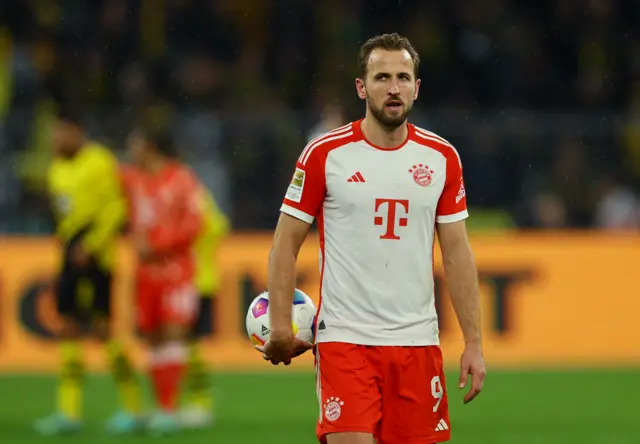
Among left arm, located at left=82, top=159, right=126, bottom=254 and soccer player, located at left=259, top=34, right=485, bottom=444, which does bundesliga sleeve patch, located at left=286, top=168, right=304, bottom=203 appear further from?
left arm, located at left=82, top=159, right=126, bottom=254

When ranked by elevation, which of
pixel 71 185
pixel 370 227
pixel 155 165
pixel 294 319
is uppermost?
pixel 155 165

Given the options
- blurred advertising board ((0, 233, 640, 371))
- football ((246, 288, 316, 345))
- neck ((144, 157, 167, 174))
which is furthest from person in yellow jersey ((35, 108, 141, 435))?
football ((246, 288, 316, 345))

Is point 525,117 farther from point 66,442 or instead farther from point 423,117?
point 66,442

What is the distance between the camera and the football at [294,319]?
6.05m

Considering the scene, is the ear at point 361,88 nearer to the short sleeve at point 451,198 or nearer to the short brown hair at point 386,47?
the short brown hair at point 386,47

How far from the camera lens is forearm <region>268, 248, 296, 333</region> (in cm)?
575

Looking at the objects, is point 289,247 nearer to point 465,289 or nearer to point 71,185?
point 465,289

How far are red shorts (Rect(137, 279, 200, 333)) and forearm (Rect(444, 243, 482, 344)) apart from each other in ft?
17.8

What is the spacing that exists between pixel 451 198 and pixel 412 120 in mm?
10499

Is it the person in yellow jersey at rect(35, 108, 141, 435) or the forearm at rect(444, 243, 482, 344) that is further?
the person in yellow jersey at rect(35, 108, 141, 435)

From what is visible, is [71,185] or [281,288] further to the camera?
[71,185]

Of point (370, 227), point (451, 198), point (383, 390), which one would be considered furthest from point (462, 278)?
point (383, 390)

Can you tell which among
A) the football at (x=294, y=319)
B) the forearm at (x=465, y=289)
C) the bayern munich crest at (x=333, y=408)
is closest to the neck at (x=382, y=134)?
the forearm at (x=465, y=289)

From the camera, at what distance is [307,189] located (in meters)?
5.84
